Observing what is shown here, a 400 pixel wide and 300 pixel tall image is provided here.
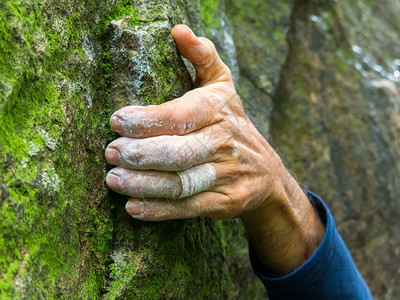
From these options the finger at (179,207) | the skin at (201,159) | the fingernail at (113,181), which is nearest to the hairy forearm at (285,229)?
the skin at (201,159)

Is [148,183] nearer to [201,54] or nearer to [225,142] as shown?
[225,142]

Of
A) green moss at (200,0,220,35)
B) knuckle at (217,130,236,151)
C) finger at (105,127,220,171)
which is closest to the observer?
finger at (105,127,220,171)

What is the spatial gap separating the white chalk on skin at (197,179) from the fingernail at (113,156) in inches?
6.1

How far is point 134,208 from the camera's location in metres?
1.01

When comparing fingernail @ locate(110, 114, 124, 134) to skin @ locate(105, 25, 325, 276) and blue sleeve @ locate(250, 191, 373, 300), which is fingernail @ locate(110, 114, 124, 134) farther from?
blue sleeve @ locate(250, 191, 373, 300)

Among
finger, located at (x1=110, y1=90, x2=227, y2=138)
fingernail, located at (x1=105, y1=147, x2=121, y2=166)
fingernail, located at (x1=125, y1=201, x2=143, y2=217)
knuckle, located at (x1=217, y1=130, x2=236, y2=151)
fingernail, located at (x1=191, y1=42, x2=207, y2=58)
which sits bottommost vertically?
fingernail, located at (x1=125, y1=201, x2=143, y2=217)

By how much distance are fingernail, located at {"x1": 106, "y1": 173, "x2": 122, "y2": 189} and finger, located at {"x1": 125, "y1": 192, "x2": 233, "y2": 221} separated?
0.05 m

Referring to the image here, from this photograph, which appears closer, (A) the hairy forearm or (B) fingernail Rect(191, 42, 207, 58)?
(B) fingernail Rect(191, 42, 207, 58)

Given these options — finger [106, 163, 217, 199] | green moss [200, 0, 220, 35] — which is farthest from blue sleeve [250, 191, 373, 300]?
green moss [200, 0, 220, 35]

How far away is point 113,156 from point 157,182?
13cm

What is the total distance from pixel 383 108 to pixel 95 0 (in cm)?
193

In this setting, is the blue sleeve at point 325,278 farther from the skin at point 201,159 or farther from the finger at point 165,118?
the finger at point 165,118

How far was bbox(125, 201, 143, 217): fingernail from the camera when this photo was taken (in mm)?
1005

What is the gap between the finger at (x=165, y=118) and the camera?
956 millimetres
